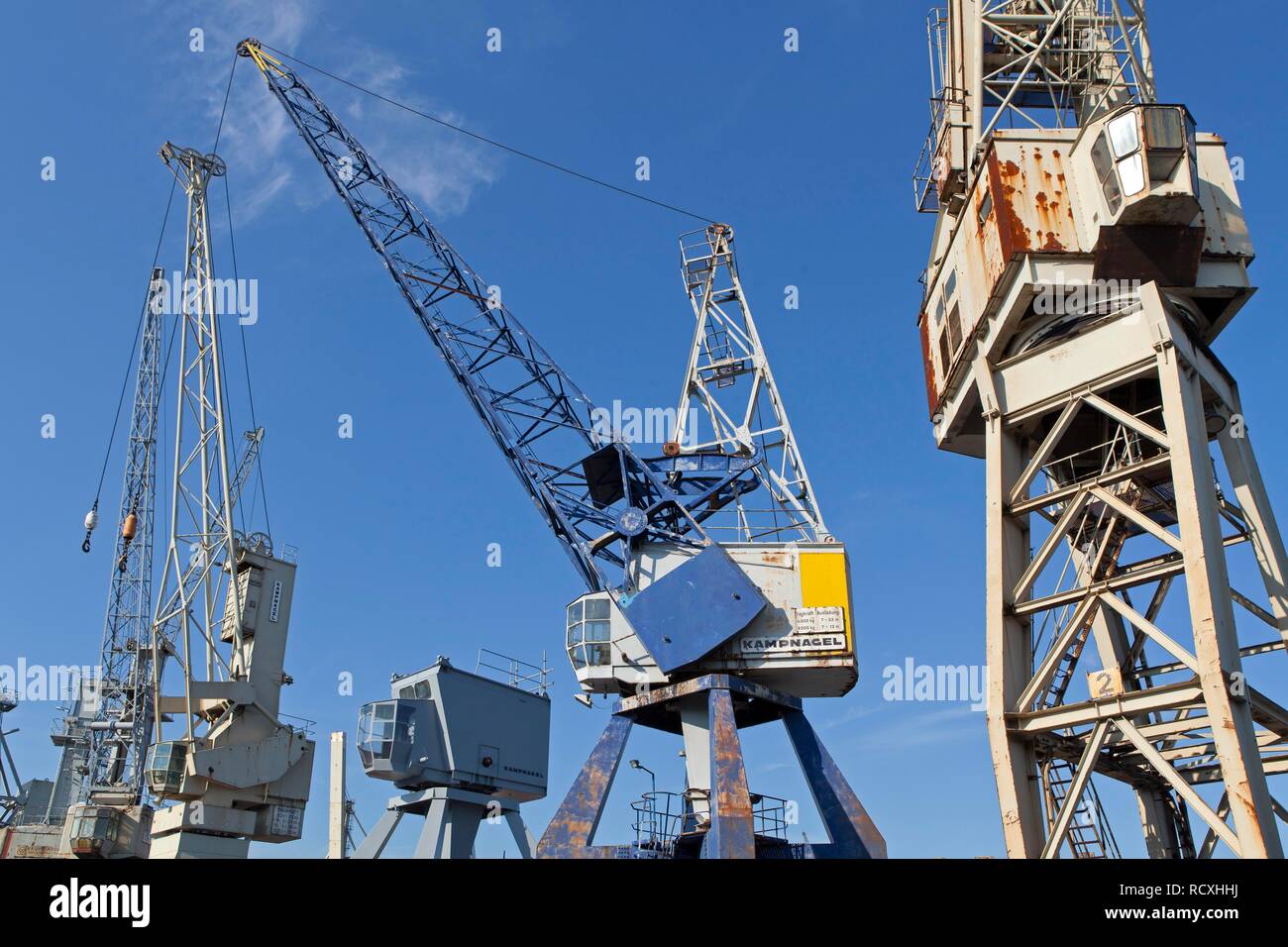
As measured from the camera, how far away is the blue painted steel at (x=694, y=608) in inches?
1272

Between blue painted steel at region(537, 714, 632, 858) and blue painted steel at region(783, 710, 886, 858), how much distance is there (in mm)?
5358

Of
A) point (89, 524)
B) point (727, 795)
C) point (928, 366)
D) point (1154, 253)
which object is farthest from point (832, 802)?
point (89, 524)

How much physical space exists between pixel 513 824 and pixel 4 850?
133 ft

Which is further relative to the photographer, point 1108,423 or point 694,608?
point 694,608

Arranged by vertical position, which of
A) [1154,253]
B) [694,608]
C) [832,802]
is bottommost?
[832,802]

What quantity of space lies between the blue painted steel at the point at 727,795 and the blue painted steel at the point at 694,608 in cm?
197

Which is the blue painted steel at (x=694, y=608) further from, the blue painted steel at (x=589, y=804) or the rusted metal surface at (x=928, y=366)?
the rusted metal surface at (x=928, y=366)

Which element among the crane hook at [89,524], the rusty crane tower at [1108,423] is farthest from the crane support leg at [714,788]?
the crane hook at [89,524]

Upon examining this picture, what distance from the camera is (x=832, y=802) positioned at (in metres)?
32.1

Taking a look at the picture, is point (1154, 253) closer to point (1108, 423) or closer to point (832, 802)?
point (1108, 423)

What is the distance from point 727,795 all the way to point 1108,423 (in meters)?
13.8

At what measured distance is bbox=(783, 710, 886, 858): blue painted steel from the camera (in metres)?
31.0

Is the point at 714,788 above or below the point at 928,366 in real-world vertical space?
below
